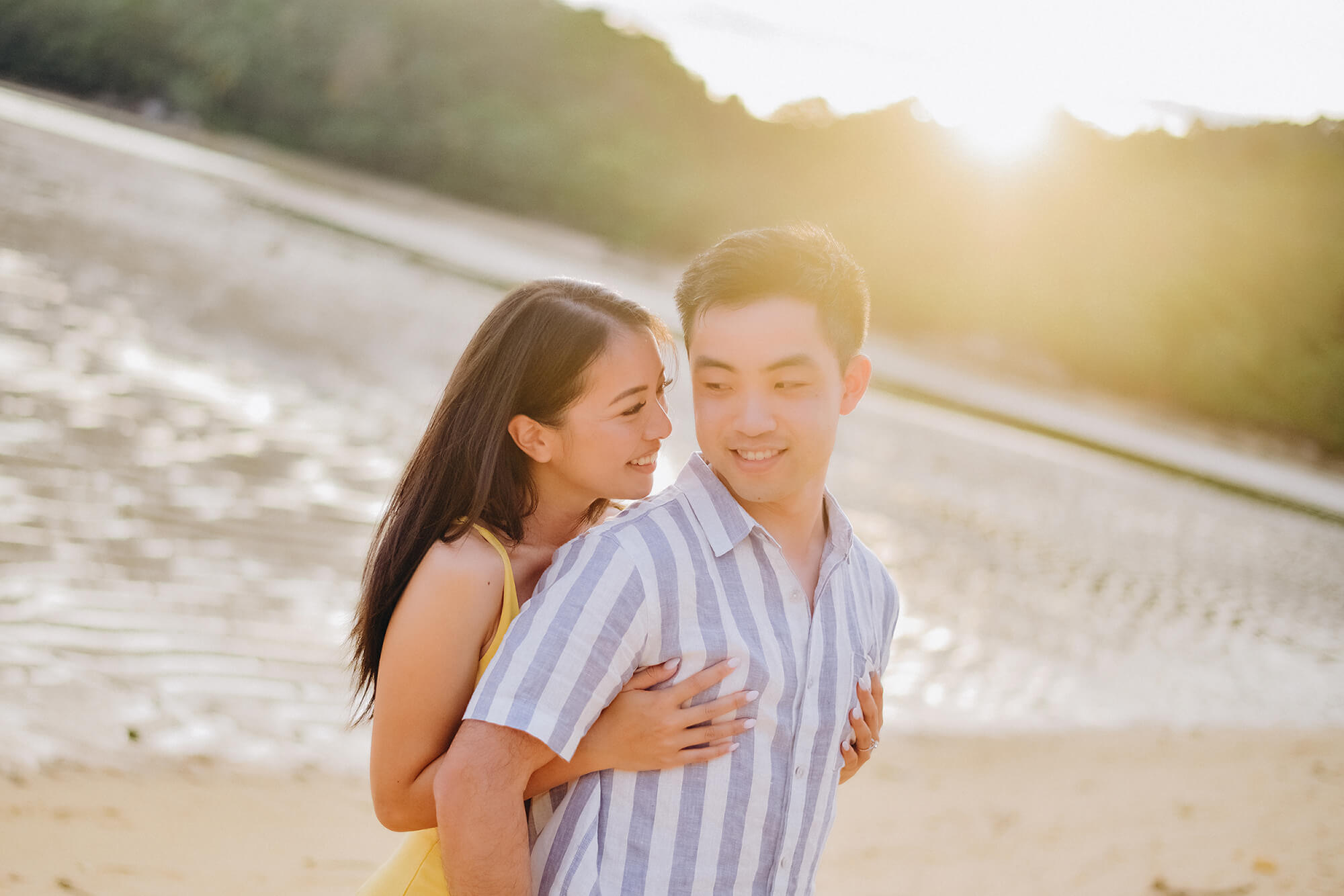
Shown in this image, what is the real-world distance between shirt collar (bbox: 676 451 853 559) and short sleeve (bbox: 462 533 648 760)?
0.61ft

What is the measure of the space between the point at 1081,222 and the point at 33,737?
4195 cm

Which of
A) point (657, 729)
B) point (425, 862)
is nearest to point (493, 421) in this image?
point (657, 729)

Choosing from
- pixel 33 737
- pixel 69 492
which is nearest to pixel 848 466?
pixel 69 492

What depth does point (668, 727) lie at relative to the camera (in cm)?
180

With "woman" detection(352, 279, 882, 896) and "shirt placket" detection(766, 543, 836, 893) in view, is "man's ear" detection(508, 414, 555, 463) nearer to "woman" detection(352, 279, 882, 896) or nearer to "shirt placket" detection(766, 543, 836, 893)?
"woman" detection(352, 279, 882, 896)

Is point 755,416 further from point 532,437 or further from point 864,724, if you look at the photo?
point 864,724

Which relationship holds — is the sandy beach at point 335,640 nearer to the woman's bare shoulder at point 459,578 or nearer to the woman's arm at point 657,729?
the woman's bare shoulder at point 459,578

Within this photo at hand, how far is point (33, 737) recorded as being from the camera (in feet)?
13.3

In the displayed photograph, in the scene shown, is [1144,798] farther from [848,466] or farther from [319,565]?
[848,466]

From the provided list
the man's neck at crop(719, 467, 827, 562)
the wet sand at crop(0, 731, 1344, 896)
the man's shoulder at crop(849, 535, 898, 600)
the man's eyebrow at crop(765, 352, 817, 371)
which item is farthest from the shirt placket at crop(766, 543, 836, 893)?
the wet sand at crop(0, 731, 1344, 896)

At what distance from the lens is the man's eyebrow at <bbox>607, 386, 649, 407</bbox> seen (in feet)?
7.44

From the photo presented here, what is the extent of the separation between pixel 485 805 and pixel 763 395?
864 millimetres

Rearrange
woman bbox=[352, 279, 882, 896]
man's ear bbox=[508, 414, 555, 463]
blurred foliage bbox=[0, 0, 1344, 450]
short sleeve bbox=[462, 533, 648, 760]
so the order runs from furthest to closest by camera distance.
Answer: blurred foliage bbox=[0, 0, 1344, 450] → man's ear bbox=[508, 414, 555, 463] → woman bbox=[352, 279, 882, 896] → short sleeve bbox=[462, 533, 648, 760]

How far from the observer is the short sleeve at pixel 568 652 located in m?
1.73
